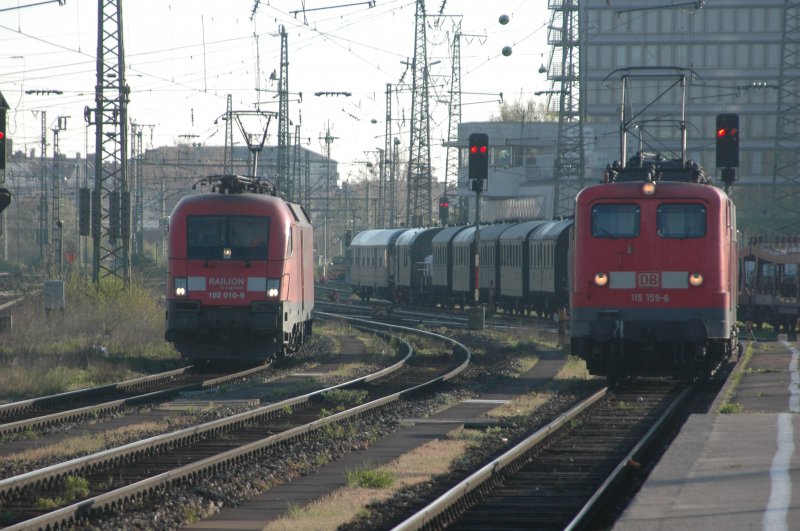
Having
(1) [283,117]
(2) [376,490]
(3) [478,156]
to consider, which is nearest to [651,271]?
(2) [376,490]

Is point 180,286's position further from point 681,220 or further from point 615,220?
point 681,220

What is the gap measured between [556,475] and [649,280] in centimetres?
705

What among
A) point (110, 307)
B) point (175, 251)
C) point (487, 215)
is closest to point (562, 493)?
point (175, 251)

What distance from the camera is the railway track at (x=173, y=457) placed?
9156mm

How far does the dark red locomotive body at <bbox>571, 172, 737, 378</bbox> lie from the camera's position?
1716 cm

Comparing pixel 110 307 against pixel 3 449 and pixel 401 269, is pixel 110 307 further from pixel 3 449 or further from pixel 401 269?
pixel 401 269

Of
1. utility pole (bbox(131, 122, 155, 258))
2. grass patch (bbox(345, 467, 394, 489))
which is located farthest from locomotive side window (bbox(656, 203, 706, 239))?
utility pole (bbox(131, 122, 155, 258))

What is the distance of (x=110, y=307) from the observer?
101ft

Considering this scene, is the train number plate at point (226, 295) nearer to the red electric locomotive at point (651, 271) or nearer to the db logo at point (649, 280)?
the red electric locomotive at point (651, 271)

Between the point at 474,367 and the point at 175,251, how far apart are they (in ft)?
19.2

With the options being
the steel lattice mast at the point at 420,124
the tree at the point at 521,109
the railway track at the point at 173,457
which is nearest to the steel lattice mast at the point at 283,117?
the steel lattice mast at the point at 420,124

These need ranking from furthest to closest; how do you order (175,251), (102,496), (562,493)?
(175,251) < (562,493) < (102,496)

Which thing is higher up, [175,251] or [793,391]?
[175,251]

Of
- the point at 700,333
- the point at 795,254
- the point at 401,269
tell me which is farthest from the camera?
the point at 401,269
